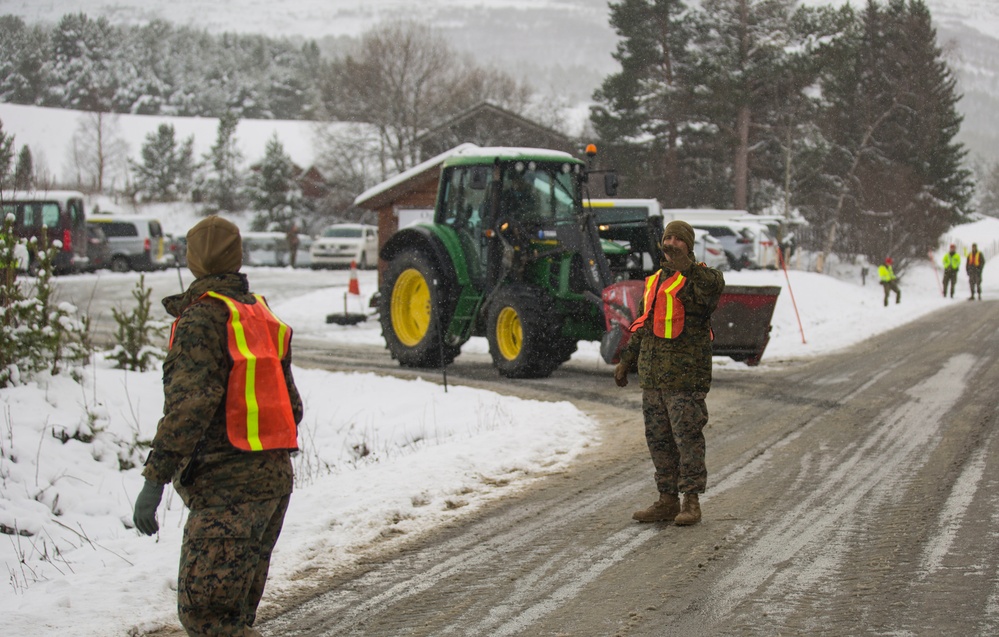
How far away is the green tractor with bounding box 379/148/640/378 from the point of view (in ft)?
43.4

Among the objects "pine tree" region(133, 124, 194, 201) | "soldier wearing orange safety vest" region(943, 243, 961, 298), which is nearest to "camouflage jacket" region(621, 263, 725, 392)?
"soldier wearing orange safety vest" region(943, 243, 961, 298)

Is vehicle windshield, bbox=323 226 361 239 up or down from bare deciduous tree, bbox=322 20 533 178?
down

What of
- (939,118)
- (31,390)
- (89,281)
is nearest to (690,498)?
(31,390)

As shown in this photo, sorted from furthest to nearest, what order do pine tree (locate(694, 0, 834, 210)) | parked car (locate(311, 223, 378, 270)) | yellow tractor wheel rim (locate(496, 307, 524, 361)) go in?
pine tree (locate(694, 0, 834, 210)) < parked car (locate(311, 223, 378, 270)) < yellow tractor wheel rim (locate(496, 307, 524, 361))

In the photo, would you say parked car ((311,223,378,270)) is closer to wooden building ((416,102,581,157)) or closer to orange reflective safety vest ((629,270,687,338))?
wooden building ((416,102,581,157))

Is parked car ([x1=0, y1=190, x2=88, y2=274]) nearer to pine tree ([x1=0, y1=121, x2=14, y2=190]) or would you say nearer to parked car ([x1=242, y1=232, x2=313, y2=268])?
parked car ([x1=242, y1=232, x2=313, y2=268])

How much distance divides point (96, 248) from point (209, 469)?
111 feet

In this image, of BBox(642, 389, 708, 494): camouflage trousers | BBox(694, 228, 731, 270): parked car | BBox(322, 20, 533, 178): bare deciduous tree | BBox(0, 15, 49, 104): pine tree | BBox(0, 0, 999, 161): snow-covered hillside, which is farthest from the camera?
BBox(0, 0, 999, 161): snow-covered hillside

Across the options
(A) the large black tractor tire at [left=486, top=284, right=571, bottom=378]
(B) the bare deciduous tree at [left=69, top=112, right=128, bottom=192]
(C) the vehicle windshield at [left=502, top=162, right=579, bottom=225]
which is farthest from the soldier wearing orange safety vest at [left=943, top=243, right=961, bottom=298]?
(B) the bare deciduous tree at [left=69, top=112, right=128, bottom=192]

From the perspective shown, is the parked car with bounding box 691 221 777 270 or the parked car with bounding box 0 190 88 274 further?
the parked car with bounding box 691 221 777 270

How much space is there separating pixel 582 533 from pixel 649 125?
1716 inches

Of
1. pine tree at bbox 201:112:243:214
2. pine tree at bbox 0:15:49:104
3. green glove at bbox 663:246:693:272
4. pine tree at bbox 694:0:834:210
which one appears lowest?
green glove at bbox 663:246:693:272

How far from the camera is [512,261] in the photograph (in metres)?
13.6

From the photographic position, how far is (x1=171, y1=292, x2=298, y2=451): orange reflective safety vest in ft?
12.2
